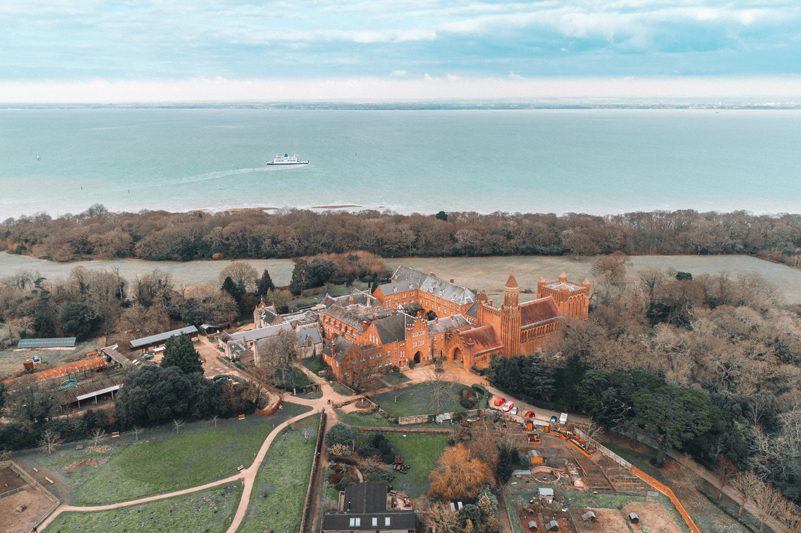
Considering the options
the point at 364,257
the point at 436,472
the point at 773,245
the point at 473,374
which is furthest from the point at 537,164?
the point at 436,472

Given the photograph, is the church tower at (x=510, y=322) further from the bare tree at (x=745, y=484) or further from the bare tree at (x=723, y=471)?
the bare tree at (x=745, y=484)

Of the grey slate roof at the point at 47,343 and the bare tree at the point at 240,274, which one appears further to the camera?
the bare tree at the point at 240,274

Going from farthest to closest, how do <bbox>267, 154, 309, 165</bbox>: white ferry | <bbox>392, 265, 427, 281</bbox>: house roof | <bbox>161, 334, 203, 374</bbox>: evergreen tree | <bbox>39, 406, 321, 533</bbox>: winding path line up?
<bbox>267, 154, 309, 165</bbox>: white ferry < <bbox>392, 265, 427, 281</bbox>: house roof < <bbox>161, 334, 203, 374</bbox>: evergreen tree < <bbox>39, 406, 321, 533</bbox>: winding path

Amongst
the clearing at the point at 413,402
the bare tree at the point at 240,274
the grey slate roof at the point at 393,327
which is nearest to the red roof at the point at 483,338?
the clearing at the point at 413,402

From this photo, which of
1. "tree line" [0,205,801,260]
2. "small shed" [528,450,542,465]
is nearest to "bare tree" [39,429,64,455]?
"small shed" [528,450,542,465]

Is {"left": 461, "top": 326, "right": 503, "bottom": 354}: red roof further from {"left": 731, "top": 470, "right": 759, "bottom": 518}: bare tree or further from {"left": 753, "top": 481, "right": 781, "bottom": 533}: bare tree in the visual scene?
{"left": 753, "top": 481, "right": 781, "bottom": 533}: bare tree

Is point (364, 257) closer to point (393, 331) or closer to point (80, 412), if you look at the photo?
point (393, 331)
